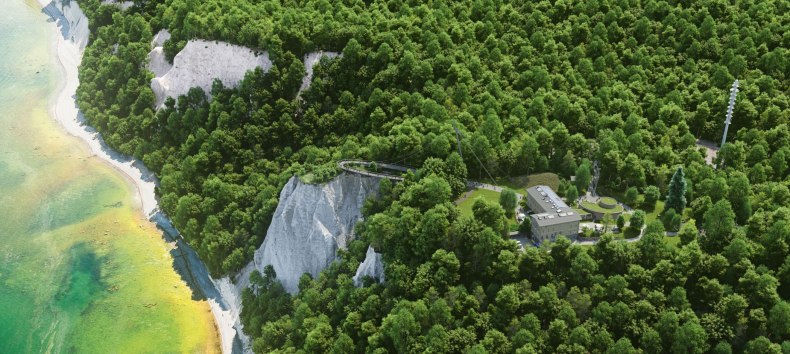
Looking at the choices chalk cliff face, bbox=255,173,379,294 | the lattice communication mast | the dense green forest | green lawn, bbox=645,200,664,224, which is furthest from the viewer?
the lattice communication mast

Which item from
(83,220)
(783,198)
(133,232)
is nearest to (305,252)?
(133,232)

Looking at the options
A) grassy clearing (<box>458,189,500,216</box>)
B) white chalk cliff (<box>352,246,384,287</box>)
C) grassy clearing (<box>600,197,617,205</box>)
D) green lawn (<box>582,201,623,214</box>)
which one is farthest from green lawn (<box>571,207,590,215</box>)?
white chalk cliff (<box>352,246,384,287</box>)

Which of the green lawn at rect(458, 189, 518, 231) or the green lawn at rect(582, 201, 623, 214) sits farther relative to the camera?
the green lawn at rect(582, 201, 623, 214)

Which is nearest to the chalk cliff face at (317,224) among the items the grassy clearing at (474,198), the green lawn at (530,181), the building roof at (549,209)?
the grassy clearing at (474,198)

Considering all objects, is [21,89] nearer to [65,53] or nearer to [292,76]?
A: [65,53]

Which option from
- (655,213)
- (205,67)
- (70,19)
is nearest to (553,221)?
(655,213)

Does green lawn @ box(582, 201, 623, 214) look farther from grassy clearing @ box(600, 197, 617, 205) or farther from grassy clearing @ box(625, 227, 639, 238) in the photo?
grassy clearing @ box(625, 227, 639, 238)
